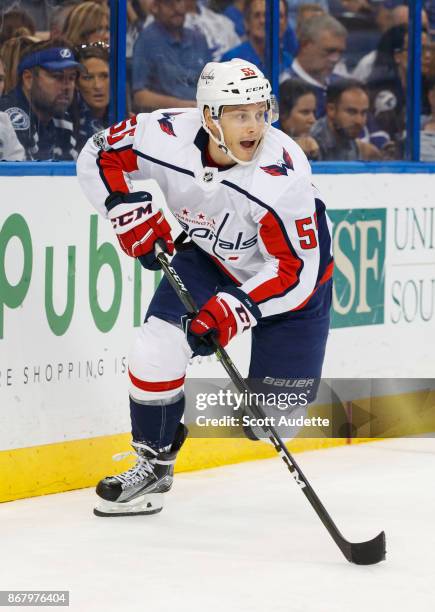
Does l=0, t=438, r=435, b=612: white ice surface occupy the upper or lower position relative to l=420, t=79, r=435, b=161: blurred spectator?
lower

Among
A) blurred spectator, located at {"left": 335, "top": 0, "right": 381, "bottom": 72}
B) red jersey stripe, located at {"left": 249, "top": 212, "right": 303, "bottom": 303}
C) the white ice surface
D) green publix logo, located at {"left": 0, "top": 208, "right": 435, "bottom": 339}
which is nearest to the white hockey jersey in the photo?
red jersey stripe, located at {"left": 249, "top": 212, "right": 303, "bottom": 303}

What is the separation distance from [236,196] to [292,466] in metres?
0.78

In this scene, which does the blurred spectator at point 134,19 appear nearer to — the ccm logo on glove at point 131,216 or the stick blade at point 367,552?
the ccm logo on glove at point 131,216

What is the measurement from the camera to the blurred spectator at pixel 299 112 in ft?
19.5

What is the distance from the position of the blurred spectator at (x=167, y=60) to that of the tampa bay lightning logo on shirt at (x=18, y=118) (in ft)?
1.63

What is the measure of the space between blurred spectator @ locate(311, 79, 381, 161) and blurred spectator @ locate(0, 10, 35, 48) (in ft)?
4.79

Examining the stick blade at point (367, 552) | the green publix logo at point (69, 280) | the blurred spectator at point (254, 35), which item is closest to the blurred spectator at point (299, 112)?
the blurred spectator at point (254, 35)

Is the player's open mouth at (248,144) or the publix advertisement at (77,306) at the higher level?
the player's open mouth at (248,144)

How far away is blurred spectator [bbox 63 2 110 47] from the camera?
5.12 meters

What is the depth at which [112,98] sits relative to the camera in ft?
17.3

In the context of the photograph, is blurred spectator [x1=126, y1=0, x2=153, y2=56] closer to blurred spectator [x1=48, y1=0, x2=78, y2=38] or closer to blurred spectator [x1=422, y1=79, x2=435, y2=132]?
blurred spectator [x1=48, y1=0, x2=78, y2=38]

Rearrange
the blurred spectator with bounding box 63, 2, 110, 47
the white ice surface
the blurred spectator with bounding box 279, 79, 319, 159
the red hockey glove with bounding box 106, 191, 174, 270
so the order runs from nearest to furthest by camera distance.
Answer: the white ice surface < the red hockey glove with bounding box 106, 191, 174, 270 < the blurred spectator with bounding box 63, 2, 110, 47 < the blurred spectator with bounding box 279, 79, 319, 159

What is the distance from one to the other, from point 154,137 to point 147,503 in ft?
3.58

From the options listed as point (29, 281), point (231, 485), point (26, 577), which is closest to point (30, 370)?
point (29, 281)
